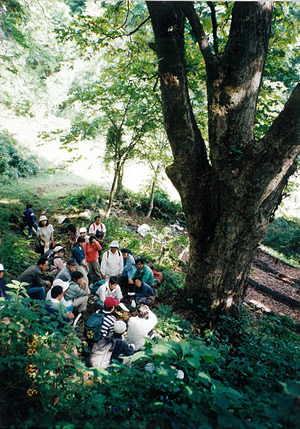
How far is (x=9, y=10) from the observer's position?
21.9 feet

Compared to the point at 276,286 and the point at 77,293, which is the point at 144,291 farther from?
the point at 276,286

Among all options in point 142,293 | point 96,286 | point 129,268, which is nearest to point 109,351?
point 142,293

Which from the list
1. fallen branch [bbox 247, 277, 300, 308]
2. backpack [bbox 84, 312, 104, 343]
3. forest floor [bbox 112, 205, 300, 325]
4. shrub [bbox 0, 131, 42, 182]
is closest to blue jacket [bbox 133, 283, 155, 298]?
backpack [bbox 84, 312, 104, 343]

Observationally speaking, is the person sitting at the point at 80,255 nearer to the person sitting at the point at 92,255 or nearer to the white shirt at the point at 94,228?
the person sitting at the point at 92,255

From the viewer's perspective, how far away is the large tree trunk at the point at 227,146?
12.4 ft

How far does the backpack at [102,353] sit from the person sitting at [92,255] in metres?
2.95

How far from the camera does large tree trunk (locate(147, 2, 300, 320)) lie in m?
3.79

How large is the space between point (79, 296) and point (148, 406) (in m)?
3.37

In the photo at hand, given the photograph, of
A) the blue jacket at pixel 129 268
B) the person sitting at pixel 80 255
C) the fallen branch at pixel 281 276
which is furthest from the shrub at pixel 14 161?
the fallen branch at pixel 281 276

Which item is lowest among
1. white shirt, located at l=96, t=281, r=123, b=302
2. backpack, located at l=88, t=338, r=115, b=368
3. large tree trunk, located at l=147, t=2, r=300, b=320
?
backpack, located at l=88, t=338, r=115, b=368

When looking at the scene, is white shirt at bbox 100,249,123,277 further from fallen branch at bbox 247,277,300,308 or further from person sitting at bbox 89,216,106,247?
fallen branch at bbox 247,277,300,308

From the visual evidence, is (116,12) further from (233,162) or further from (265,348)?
(265,348)

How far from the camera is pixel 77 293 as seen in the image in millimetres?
4703

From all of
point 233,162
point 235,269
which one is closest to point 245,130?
point 233,162
